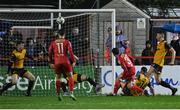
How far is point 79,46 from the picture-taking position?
26141 millimetres

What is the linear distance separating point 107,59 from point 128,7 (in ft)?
38.0

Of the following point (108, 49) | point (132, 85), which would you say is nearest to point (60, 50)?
point (132, 85)

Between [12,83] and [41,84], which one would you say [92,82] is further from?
[12,83]

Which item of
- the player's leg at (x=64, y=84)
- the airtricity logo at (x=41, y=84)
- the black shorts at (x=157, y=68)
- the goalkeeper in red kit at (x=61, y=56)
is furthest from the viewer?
the airtricity logo at (x=41, y=84)

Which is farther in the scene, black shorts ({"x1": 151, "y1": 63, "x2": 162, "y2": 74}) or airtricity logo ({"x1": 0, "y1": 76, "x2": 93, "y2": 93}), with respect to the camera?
airtricity logo ({"x1": 0, "y1": 76, "x2": 93, "y2": 93})

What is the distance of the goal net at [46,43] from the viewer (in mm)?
25391

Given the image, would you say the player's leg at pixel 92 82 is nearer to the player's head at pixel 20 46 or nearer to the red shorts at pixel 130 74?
the red shorts at pixel 130 74

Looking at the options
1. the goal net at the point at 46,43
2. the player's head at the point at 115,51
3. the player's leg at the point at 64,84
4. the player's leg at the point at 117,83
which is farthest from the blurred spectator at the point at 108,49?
the player's leg at the point at 64,84

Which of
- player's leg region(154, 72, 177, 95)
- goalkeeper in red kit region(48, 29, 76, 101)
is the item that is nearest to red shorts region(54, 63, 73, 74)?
goalkeeper in red kit region(48, 29, 76, 101)

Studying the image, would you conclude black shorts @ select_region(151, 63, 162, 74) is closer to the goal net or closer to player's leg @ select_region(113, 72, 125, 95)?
Result: player's leg @ select_region(113, 72, 125, 95)

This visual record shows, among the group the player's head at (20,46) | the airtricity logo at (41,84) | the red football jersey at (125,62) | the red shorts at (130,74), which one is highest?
the player's head at (20,46)

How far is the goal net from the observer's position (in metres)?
25.4

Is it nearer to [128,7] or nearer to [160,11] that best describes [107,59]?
[128,7]

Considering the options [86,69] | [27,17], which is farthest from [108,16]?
[86,69]
